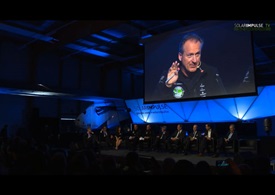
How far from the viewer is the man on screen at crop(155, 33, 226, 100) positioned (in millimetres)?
8031

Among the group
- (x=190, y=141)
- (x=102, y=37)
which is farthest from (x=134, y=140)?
(x=102, y=37)

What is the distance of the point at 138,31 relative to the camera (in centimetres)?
1039


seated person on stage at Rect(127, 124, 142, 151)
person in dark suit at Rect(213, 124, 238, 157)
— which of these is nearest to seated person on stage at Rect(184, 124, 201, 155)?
person in dark suit at Rect(213, 124, 238, 157)

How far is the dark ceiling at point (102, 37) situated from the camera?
9656mm

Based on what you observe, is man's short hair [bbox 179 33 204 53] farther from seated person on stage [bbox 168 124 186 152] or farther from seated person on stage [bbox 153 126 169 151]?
seated person on stage [bbox 153 126 169 151]

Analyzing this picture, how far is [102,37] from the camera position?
11336mm

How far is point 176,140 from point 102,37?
5.96 metres

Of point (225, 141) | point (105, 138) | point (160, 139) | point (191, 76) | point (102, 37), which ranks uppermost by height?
point (102, 37)

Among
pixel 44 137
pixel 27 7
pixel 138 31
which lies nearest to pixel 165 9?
pixel 27 7

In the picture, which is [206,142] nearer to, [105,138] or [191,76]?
[191,76]

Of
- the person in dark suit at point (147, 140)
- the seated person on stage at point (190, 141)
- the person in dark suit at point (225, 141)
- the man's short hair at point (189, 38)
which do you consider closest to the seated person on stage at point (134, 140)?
the person in dark suit at point (147, 140)

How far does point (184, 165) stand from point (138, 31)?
8677 mm

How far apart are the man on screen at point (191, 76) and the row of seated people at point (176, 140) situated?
115 centimetres

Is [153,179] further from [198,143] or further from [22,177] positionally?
[198,143]
